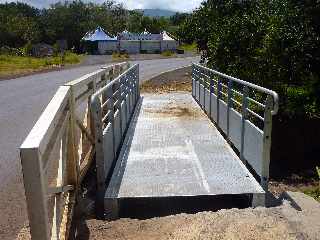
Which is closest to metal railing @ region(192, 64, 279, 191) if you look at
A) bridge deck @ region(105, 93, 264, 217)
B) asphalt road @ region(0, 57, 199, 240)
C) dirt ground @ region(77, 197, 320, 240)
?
bridge deck @ region(105, 93, 264, 217)

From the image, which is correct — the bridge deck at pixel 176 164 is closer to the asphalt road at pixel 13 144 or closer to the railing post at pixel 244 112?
the railing post at pixel 244 112

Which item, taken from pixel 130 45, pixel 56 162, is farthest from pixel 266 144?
pixel 130 45

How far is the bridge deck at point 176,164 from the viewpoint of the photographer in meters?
5.54

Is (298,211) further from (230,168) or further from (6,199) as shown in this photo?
(6,199)

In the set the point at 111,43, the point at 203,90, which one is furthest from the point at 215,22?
the point at 111,43

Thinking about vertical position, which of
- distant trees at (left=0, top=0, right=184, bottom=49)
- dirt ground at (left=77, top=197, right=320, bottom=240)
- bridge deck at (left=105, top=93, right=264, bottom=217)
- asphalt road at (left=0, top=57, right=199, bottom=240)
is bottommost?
asphalt road at (left=0, top=57, right=199, bottom=240)

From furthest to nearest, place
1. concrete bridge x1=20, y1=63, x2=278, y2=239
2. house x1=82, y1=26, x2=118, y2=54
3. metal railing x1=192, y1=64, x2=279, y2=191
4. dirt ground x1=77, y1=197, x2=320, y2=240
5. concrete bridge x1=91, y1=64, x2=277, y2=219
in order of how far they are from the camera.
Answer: house x1=82, y1=26, x2=118, y2=54
metal railing x1=192, y1=64, x2=279, y2=191
concrete bridge x1=91, y1=64, x2=277, y2=219
dirt ground x1=77, y1=197, x2=320, y2=240
concrete bridge x1=20, y1=63, x2=278, y2=239

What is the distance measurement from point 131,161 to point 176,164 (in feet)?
2.26

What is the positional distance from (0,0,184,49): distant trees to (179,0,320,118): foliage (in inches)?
2531

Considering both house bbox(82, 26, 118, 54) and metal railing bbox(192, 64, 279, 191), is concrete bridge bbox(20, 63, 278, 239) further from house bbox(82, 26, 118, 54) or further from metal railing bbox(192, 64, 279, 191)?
house bbox(82, 26, 118, 54)

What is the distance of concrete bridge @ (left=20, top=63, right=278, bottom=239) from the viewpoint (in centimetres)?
328

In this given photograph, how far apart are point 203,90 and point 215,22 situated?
16.4ft

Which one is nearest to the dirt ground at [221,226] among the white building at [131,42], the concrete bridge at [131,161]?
the concrete bridge at [131,161]

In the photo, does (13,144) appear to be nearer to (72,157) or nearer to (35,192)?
(72,157)
